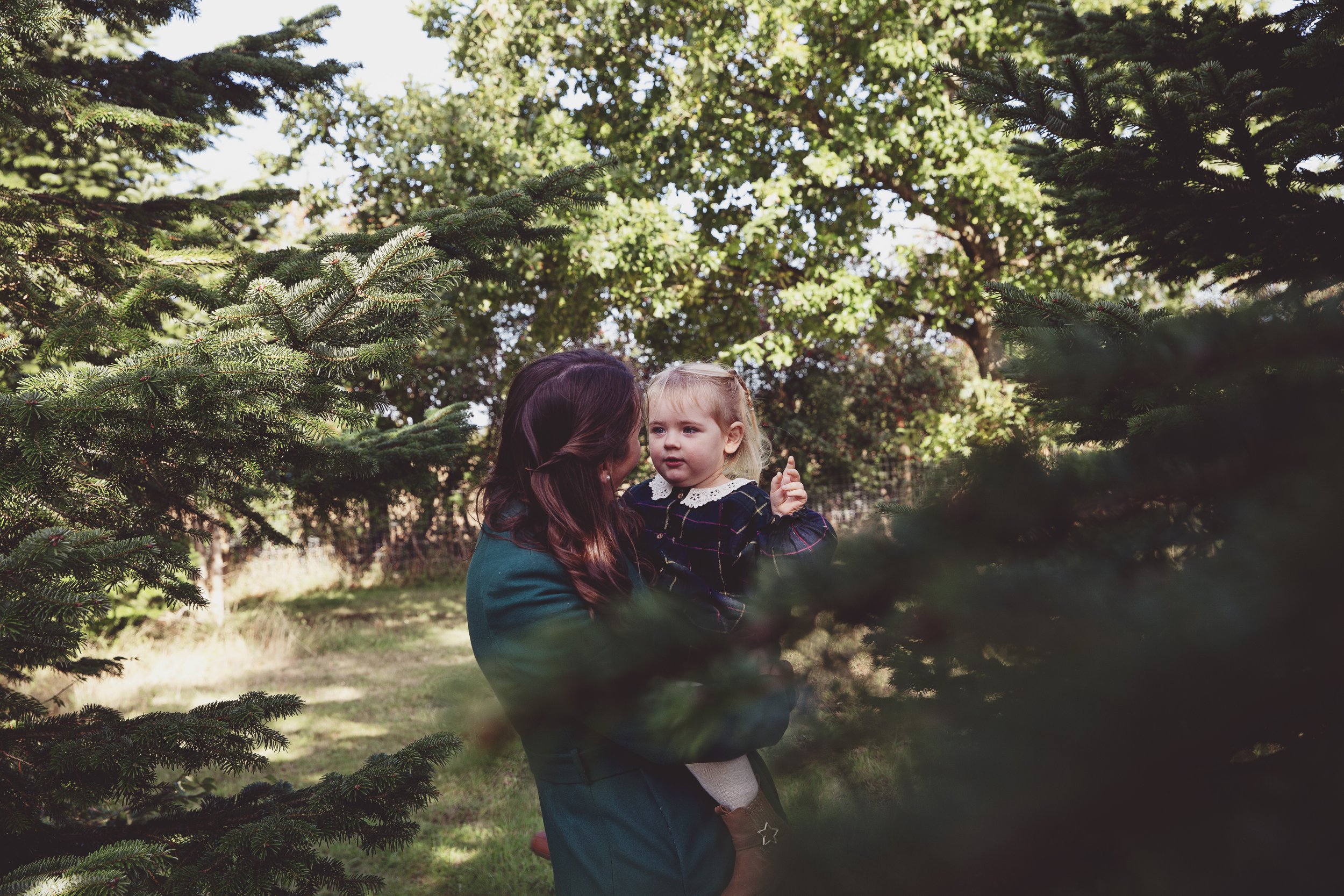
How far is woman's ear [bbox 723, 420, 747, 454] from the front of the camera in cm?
273

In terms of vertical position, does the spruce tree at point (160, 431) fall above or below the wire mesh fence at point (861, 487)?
above

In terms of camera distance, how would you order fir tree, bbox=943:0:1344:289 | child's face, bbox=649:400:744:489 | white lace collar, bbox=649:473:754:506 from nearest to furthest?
fir tree, bbox=943:0:1344:289 → white lace collar, bbox=649:473:754:506 → child's face, bbox=649:400:744:489

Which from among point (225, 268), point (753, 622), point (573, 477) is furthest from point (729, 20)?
point (753, 622)

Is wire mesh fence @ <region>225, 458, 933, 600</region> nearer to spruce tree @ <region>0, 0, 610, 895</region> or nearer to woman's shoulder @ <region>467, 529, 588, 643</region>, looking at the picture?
spruce tree @ <region>0, 0, 610, 895</region>

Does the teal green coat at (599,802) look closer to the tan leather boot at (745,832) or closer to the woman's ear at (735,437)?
the tan leather boot at (745,832)

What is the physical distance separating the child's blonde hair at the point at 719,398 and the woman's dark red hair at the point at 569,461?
0.70 metres

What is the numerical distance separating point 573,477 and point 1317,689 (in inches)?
60.6

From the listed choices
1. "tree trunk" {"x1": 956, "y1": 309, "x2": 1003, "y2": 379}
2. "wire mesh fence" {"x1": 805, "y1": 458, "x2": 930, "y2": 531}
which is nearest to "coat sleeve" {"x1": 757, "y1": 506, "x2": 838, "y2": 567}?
"tree trunk" {"x1": 956, "y1": 309, "x2": 1003, "y2": 379}

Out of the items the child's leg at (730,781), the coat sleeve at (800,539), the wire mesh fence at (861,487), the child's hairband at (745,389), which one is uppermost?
the child's hairband at (745,389)

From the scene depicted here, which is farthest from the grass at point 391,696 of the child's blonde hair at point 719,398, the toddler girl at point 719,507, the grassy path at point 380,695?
the child's blonde hair at point 719,398

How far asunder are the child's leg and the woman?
0.20 ft

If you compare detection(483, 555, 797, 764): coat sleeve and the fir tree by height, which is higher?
the fir tree

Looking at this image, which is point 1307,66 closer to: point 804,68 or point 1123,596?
point 1123,596

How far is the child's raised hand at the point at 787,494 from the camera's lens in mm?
2105
